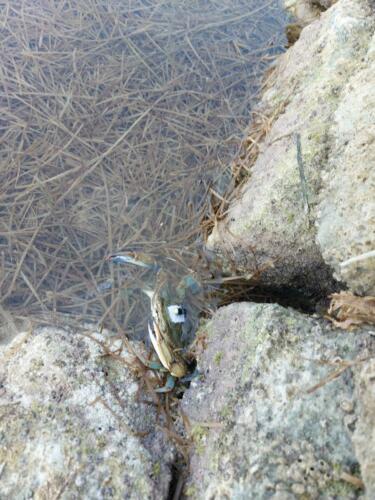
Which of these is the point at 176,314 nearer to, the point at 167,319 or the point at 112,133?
the point at 167,319

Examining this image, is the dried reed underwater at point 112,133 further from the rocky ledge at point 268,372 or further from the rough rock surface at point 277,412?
the rough rock surface at point 277,412

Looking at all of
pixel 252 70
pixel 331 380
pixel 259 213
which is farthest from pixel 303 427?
pixel 252 70

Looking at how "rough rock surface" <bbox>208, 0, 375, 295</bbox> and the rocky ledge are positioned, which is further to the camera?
"rough rock surface" <bbox>208, 0, 375, 295</bbox>

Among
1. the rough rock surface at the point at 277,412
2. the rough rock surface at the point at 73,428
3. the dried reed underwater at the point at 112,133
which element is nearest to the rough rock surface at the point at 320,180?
the rough rock surface at the point at 277,412

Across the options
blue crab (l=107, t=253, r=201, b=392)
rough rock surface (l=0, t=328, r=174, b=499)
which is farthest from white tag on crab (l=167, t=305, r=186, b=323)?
rough rock surface (l=0, t=328, r=174, b=499)

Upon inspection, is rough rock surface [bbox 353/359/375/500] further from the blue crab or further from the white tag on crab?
the white tag on crab

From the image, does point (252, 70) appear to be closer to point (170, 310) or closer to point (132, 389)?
point (170, 310)
